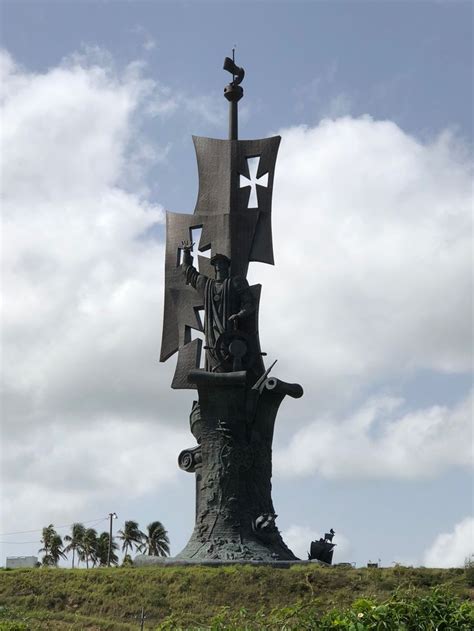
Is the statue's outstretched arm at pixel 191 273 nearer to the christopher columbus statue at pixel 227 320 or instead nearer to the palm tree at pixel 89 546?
the christopher columbus statue at pixel 227 320

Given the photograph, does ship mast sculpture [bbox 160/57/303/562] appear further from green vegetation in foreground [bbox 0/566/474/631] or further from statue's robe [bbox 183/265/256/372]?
green vegetation in foreground [bbox 0/566/474/631]

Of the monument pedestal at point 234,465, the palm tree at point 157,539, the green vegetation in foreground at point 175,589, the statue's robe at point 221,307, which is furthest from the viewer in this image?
the palm tree at point 157,539

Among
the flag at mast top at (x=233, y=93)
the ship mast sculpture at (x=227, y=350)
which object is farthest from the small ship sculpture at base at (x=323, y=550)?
the flag at mast top at (x=233, y=93)

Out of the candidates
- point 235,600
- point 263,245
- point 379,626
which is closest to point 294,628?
point 379,626

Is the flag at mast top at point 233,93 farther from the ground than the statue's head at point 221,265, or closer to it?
farther from the ground

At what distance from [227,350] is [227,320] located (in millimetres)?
765

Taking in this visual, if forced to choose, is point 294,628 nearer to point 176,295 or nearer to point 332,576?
point 332,576

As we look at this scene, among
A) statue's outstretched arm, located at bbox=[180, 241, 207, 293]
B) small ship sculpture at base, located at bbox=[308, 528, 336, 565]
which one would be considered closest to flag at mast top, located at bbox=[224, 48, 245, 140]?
statue's outstretched arm, located at bbox=[180, 241, 207, 293]

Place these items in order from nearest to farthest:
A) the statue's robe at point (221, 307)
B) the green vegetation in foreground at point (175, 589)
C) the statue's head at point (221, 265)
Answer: the green vegetation in foreground at point (175, 589) < the statue's robe at point (221, 307) < the statue's head at point (221, 265)

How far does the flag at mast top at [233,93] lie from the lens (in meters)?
25.2

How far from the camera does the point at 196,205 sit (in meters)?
24.8

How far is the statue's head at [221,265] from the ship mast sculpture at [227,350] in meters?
0.03

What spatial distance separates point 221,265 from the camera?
23.0 m

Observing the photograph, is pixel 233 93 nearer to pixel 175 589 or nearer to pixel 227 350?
pixel 227 350
